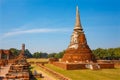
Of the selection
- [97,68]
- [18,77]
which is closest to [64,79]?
[18,77]

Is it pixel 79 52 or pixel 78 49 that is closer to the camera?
pixel 79 52

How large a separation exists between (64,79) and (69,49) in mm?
22487

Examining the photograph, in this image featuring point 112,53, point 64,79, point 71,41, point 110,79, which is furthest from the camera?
point 112,53

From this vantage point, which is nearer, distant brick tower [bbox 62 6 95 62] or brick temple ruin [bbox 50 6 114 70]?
brick temple ruin [bbox 50 6 114 70]

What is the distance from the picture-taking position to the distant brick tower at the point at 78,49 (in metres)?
40.5

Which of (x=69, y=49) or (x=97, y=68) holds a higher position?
(x=69, y=49)

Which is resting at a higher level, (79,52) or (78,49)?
(78,49)

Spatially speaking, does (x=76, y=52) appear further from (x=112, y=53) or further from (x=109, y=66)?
(x=112, y=53)

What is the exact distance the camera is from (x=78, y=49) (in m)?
41.1

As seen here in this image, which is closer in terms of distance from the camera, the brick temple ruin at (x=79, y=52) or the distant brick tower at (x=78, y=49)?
the brick temple ruin at (x=79, y=52)

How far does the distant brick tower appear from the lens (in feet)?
133

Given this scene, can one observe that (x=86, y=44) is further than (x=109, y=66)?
Yes

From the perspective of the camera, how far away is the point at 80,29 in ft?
145

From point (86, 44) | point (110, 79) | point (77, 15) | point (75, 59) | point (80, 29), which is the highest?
point (77, 15)
